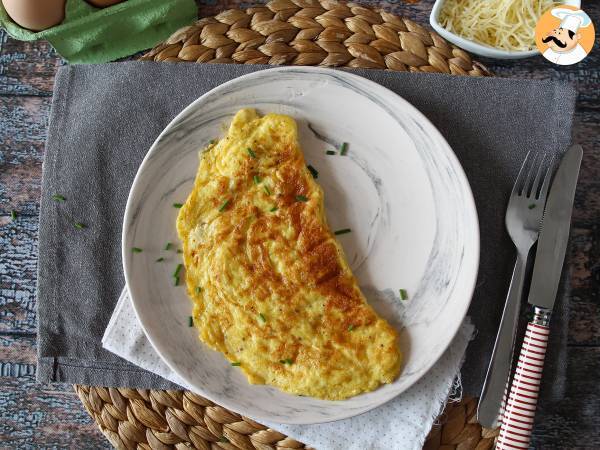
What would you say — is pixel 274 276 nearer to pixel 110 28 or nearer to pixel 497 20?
pixel 110 28

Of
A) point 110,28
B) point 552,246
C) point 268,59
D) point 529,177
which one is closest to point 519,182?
point 529,177

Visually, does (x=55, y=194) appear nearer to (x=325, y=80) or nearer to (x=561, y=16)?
(x=325, y=80)

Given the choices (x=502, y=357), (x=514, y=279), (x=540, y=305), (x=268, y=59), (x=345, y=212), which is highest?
(x=268, y=59)

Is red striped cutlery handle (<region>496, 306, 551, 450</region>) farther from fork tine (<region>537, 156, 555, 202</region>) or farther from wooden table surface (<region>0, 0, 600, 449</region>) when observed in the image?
fork tine (<region>537, 156, 555, 202</region>)

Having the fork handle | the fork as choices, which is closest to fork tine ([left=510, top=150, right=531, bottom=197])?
the fork

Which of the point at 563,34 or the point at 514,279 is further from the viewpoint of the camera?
the point at 563,34

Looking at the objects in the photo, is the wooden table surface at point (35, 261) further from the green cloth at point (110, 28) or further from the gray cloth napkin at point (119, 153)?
the gray cloth napkin at point (119, 153)
